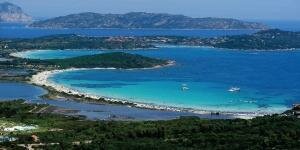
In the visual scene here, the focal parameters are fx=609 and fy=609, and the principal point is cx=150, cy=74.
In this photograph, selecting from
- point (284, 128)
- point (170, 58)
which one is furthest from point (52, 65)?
point (284, 128)

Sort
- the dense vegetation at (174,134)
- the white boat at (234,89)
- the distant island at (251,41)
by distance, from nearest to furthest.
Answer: the dense vegetation at (174,134), the white boat at (234,89), the distant island at (251,41)

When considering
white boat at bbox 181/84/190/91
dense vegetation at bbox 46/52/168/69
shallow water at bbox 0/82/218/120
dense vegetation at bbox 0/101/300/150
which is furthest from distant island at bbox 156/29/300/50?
dense vegetation at bbox 0/101/300/150

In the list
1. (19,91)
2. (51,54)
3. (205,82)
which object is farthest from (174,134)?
(51,54)

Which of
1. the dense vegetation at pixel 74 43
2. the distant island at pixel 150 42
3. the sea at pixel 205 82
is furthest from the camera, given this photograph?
the distant island at pixel 150 42

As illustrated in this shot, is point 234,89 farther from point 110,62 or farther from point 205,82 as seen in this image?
point 110,62

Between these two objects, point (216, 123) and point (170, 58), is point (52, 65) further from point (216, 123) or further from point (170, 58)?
point (216, 123)

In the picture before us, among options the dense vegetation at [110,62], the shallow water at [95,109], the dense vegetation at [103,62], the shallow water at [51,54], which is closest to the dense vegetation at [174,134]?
the shallow water at [95,109]

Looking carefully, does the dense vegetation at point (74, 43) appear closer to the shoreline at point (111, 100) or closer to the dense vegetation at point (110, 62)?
the dense vegetation at point (110, 62)

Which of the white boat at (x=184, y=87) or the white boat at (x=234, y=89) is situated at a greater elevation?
the white boat at (x=184, y=87)
